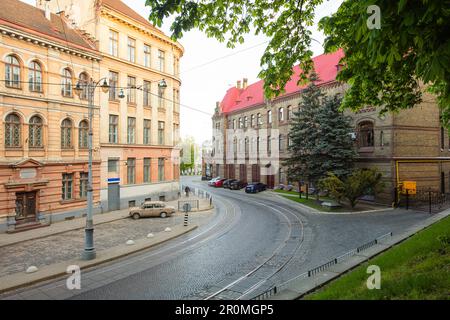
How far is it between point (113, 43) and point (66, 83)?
21.6 feet

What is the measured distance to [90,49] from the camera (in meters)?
24.3

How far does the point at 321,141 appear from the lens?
28.2 metres

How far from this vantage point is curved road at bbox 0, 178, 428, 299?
1006cm

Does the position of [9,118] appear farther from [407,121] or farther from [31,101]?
[407,121]

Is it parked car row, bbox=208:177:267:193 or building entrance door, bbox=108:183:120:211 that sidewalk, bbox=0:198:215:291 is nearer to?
building entrance door, bbox=108:183:120:211

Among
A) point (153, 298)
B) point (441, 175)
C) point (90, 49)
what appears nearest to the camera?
point (153, 298)

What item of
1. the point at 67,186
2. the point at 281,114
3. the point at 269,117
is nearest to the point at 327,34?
the point at 67,186

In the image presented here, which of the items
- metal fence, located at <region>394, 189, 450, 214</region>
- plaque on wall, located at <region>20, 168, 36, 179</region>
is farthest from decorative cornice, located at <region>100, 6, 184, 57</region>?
metal fence, located at <region>394, 189, 450, 214</region>

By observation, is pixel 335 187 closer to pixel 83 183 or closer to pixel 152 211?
pixel 152 211

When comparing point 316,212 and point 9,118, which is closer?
point 9,118

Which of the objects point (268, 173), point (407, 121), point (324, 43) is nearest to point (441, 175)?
point (407, 121)
